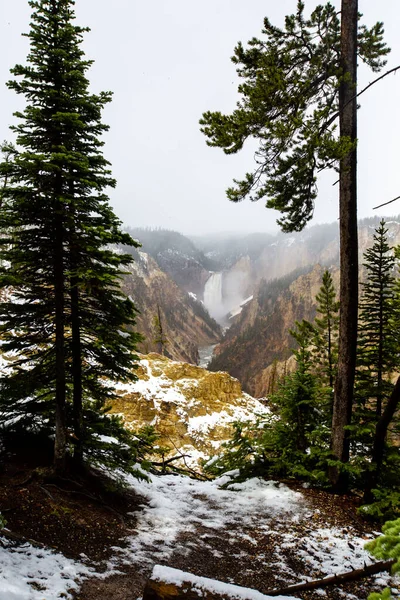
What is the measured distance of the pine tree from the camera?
17.6ft

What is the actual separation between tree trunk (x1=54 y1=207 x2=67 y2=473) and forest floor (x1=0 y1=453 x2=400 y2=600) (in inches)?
15.7

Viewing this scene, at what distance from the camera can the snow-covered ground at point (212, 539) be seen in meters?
3.29

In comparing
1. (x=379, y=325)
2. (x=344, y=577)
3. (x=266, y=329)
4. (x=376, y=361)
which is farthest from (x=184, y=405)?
(x=266, y=329)

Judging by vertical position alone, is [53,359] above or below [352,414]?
above

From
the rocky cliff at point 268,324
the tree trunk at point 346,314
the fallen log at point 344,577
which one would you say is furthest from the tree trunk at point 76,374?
the rocky cliff at point 268,324

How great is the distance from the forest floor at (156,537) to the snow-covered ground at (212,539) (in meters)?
0.02

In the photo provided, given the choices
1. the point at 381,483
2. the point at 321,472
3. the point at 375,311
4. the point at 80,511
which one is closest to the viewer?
the point at 80,511

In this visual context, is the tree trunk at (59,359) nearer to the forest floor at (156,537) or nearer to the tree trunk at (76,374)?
the tree trunk at (76,374)

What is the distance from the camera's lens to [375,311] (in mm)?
9469

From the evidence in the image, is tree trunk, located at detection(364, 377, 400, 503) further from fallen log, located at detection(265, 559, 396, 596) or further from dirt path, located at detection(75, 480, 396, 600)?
fallen log, located at detection(265, 559, 396, 596)

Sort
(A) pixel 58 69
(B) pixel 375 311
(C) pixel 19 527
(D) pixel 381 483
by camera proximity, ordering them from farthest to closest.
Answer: (B) pixel 375 311
(D) pixel 381 483
(A) pixel 58 69
(C) pixel 19 527

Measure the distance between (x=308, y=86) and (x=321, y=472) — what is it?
7.40 m

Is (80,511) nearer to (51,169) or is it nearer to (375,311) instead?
(51,169)

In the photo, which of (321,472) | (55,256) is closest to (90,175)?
(55,256)
